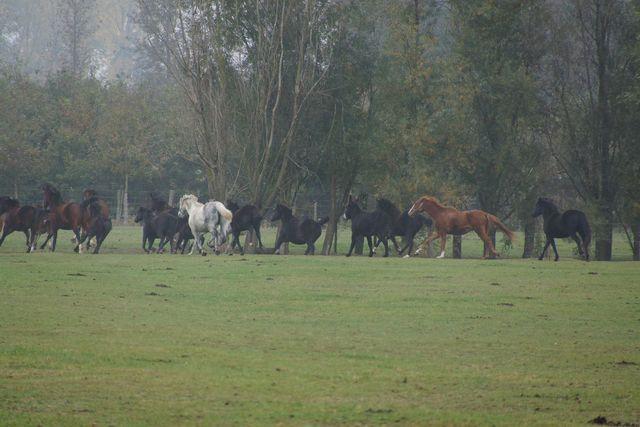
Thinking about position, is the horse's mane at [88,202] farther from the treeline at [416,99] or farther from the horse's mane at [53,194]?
the treeline at [416,99]

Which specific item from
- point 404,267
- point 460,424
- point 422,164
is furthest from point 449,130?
point 460,424

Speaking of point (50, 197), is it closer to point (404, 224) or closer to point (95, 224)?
point (95, 224)

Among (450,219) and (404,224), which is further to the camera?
(404,224)

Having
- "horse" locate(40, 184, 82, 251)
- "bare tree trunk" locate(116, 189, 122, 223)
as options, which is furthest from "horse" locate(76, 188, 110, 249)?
"bare tree trunk" locate(116, 189, 122, 223)

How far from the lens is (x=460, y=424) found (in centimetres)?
933

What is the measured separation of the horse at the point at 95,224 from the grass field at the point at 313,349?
462 inches

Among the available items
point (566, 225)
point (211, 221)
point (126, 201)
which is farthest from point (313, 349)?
point (126, 201)

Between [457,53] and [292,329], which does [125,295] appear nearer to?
[292,329]

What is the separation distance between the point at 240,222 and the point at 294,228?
243 cm

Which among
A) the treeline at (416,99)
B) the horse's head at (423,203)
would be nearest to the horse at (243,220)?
the treeline at (416,99)

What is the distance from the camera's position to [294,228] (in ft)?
131

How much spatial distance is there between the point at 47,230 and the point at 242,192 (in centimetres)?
841

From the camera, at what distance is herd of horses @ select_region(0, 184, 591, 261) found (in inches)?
1395

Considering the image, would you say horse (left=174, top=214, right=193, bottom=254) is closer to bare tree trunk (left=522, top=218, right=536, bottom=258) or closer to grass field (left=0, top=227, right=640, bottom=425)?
bare tree trunk (left=522, top=218, right=536, bottom=258)
